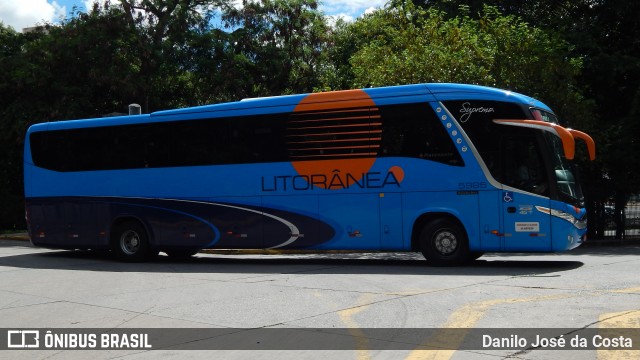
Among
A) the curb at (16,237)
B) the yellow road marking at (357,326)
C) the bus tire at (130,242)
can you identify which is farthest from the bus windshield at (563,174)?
the curb at (16,237)

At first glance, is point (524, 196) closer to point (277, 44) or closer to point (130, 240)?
point (130, 240)

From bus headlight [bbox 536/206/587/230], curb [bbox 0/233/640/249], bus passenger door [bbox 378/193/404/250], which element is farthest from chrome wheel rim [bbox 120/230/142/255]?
bus headlight [bbox 536/206/587/230]

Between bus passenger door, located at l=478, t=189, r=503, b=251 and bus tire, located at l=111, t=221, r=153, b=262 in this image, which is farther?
bus tire, located at l=111, t=221, r=153, b=262

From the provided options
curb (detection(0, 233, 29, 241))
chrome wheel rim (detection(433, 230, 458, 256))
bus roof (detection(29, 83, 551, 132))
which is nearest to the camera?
bus roof (detection(29, 83, 551, 132))

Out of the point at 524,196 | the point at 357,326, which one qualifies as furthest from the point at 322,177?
the point at 357,326

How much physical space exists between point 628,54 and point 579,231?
15.1 metres

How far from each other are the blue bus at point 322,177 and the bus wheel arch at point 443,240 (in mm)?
21

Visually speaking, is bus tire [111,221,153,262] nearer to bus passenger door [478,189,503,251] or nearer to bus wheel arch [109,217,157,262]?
bus wheel arch [109,217,157,262]

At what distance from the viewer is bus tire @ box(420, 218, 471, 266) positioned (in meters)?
14.2

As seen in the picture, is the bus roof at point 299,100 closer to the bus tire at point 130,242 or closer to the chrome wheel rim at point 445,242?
the bus tire at point 130,242

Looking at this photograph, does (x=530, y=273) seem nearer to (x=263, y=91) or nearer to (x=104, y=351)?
(x=104, y=351)

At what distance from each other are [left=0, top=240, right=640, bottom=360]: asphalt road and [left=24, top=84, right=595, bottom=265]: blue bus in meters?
0.82

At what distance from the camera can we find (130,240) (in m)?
18.0

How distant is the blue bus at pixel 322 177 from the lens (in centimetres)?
1384
